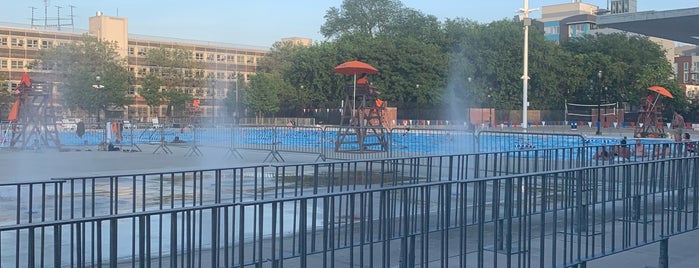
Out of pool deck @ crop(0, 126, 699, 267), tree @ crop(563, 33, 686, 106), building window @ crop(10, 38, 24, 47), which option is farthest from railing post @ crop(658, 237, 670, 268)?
building window @ crop(10, 38, 24, 47)

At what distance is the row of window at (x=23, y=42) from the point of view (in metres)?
89.7

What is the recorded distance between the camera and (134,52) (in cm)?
10044

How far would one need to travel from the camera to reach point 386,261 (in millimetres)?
6539

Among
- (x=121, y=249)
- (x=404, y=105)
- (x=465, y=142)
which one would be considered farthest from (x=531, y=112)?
(x=121, y=249)

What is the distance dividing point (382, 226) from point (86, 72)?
66.5 meters

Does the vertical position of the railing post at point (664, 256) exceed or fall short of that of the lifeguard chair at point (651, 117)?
it falls short

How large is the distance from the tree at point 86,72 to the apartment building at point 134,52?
411cm

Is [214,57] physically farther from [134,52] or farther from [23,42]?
[23,42]

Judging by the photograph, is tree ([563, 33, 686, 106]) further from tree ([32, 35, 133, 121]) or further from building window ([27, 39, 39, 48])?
building window ([27, 39, 39, 48])

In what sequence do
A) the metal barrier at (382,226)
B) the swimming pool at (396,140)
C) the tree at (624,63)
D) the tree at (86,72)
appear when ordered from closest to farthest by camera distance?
1. the metal barrier at (382,226)
2. the swimming pool at (396,140)
3. the tree at (86,72)
4. the tree at (624,63)

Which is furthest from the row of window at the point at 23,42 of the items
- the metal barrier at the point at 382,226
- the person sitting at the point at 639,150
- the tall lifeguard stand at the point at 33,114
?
the metal barrier at the point at 382,226

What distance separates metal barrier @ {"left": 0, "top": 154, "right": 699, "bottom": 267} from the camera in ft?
19.7

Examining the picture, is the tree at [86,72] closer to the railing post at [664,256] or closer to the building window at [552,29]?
the railing post at [664,256]

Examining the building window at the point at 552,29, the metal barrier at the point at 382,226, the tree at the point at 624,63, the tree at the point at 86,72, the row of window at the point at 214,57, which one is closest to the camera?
the metal barrier at the point at 382,226
